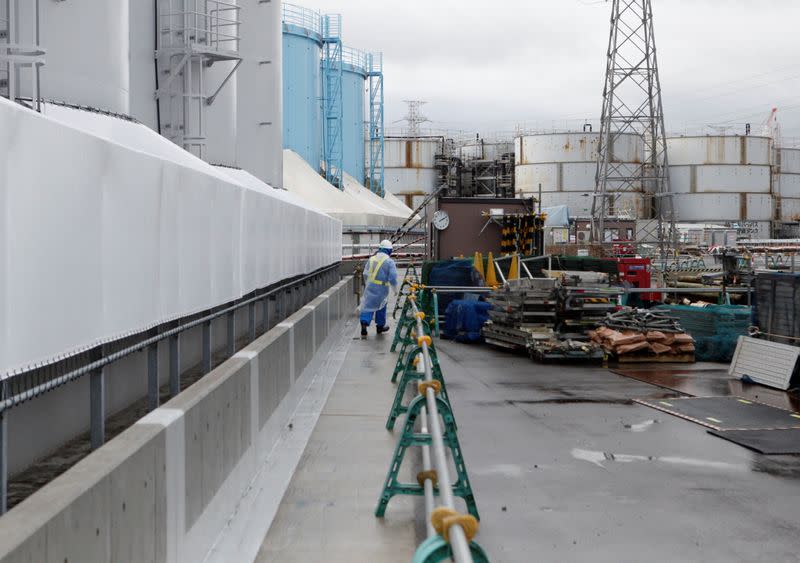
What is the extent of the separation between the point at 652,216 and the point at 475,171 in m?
17.4

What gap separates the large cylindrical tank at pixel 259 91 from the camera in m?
37.7

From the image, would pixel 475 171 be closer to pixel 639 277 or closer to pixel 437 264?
pixel 639 277

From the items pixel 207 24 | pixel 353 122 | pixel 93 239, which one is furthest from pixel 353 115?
pixel 93 239

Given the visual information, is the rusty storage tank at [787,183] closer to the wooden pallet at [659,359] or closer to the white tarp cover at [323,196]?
the white tarp cover at [323,196]

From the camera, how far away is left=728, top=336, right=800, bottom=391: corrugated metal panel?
48.0 feet

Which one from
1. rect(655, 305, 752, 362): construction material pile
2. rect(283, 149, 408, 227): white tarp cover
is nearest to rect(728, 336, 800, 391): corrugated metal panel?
rect(655, 305, 752, 362): construction material pile

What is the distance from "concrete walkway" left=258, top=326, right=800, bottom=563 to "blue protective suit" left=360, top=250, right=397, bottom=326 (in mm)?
6733

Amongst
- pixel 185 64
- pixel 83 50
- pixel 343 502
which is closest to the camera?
pixel 343 502

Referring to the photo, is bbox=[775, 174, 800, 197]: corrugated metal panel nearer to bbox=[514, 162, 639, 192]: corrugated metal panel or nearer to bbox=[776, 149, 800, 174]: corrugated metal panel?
bbox=[776, 149, 800, 174]: corrugated metal panel

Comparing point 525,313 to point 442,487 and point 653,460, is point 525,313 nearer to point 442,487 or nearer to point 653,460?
point 653,460

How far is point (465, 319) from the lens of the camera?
71.3ft

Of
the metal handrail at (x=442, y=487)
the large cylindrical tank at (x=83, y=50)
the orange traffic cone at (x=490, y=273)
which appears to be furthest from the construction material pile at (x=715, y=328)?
the metal handrail at (x=442, y=487)

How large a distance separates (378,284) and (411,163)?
64.4 metres

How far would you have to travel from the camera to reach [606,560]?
21.5ft
